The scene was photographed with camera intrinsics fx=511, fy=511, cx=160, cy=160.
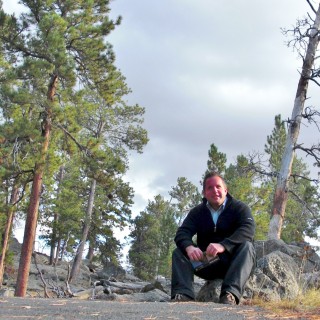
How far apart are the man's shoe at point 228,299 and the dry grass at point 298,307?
0.20 meters

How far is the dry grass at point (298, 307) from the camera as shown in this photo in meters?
3.95

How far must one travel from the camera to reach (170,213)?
4119cm

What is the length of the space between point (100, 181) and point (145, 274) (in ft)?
79.3

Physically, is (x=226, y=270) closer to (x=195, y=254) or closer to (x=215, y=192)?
(x=195, y=254)

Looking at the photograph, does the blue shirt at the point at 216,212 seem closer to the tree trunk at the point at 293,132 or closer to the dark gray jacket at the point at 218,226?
the dark gray jacket at the point at 218,226

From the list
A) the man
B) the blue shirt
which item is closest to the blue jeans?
the man

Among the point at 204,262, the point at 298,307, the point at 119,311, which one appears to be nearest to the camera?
the point at 119,311

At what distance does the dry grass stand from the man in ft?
1.03

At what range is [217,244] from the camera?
4910 millimetres

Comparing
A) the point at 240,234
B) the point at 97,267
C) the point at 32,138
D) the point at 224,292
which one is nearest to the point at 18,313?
the point at 224,292

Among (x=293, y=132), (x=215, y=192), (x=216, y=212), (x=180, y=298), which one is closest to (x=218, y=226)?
(x=216, y=212)

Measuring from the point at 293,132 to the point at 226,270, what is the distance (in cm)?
919

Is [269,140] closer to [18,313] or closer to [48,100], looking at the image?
[48,100]

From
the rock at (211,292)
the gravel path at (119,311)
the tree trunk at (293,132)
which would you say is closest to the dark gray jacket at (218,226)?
the rock at (211,292)
